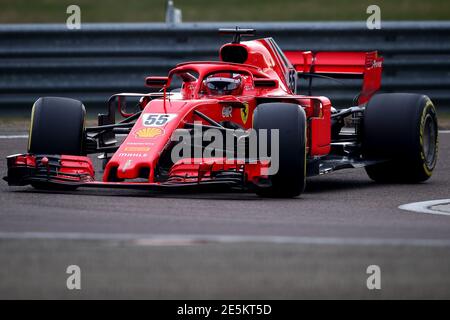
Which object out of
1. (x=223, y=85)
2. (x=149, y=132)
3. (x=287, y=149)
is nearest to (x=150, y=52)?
(x=223, y=85)

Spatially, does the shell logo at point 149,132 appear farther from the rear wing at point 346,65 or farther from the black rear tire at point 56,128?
the rear wing at point 346,65

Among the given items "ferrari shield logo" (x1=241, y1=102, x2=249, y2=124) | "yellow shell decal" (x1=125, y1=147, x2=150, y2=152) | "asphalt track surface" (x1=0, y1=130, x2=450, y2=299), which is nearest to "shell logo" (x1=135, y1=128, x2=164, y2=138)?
"yellow shell decal" (x1=125, y1=147, x2=150, y2=152)

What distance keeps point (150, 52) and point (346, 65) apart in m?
3.90

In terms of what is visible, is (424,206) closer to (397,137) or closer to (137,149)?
(397,137)

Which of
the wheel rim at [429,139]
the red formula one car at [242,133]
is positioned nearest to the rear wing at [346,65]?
the red formula one car at [242,133]

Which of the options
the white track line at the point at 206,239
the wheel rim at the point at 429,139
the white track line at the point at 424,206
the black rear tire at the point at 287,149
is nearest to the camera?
the white track line at the point at 206,239

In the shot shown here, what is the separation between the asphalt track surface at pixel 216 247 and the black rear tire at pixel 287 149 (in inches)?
5.2

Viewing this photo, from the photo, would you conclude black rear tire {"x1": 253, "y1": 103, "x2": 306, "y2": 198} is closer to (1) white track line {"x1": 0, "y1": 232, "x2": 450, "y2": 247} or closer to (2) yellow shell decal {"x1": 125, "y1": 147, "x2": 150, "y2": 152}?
(2) yellow shell decal {"x1": 125, "y1": 147, "x2": 150, "y2": 152}

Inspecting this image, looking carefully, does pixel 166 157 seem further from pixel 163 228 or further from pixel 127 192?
pixel 163 228

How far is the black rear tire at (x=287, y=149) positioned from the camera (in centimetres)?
1005

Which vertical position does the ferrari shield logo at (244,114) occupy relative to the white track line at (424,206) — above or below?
above

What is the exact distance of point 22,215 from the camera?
8.70 metres

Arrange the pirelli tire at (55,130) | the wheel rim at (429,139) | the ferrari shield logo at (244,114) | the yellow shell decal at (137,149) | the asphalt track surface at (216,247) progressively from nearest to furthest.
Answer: the asphalt track surface at (216,247) → the yellow shell decal at (137,149) → the pirelli tire at (55,130) → the ferrari shield logo at (244,114) → the wheel rim at (429,139)
